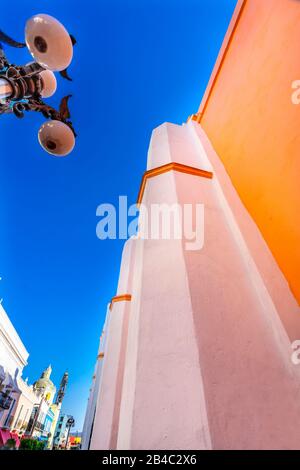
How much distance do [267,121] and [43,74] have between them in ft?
13.8

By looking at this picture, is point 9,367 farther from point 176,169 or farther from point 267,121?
point 267,121

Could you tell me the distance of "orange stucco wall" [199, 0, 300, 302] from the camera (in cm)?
171

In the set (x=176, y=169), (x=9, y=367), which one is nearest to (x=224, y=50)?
(x=176, y=169)

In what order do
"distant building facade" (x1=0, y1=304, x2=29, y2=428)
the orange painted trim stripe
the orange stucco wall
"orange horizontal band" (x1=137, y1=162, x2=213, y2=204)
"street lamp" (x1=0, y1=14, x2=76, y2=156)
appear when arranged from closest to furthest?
1. the orange stucco wall
2. "orange horizontal band" (x1=137, y1=162, x2=213, y2=204)
3. "street lamp" (x1=0, y1=14, x2=76, y2=156)
4. the orange painted trim stripe
5. "distant building facade" (x1=0, y1=304, x2=29, y2=428)

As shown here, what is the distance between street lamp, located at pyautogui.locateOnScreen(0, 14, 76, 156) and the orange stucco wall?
2158 millimetres

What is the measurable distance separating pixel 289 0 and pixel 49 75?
Result: 401 centimetres

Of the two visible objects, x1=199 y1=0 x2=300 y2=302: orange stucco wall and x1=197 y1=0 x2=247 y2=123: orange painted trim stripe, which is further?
x1=197 y1=0 x2=247 y2=123: orange painted trim stripe

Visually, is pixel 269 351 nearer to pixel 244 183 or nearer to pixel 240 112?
pixel 244 183

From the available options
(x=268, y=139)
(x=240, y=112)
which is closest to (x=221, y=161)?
(x=240, y=112)

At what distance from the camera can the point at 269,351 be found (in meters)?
1.21

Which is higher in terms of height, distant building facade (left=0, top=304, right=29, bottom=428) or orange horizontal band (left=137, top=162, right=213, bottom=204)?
distant building facade (left=0, top=304, right=29, bottom=428)

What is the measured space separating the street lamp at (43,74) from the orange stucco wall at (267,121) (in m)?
2.16

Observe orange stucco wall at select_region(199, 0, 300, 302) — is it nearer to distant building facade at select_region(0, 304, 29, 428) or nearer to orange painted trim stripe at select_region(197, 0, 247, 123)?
orange painted trim stripe at select_region(197, 0, 247, 123)

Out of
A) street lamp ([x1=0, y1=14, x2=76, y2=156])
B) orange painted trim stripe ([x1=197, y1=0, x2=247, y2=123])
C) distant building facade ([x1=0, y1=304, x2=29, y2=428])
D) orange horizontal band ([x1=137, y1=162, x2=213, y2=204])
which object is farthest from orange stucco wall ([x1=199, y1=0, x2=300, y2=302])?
distant building facade ([x1=0, y1=304, x2=29, y2=428])
